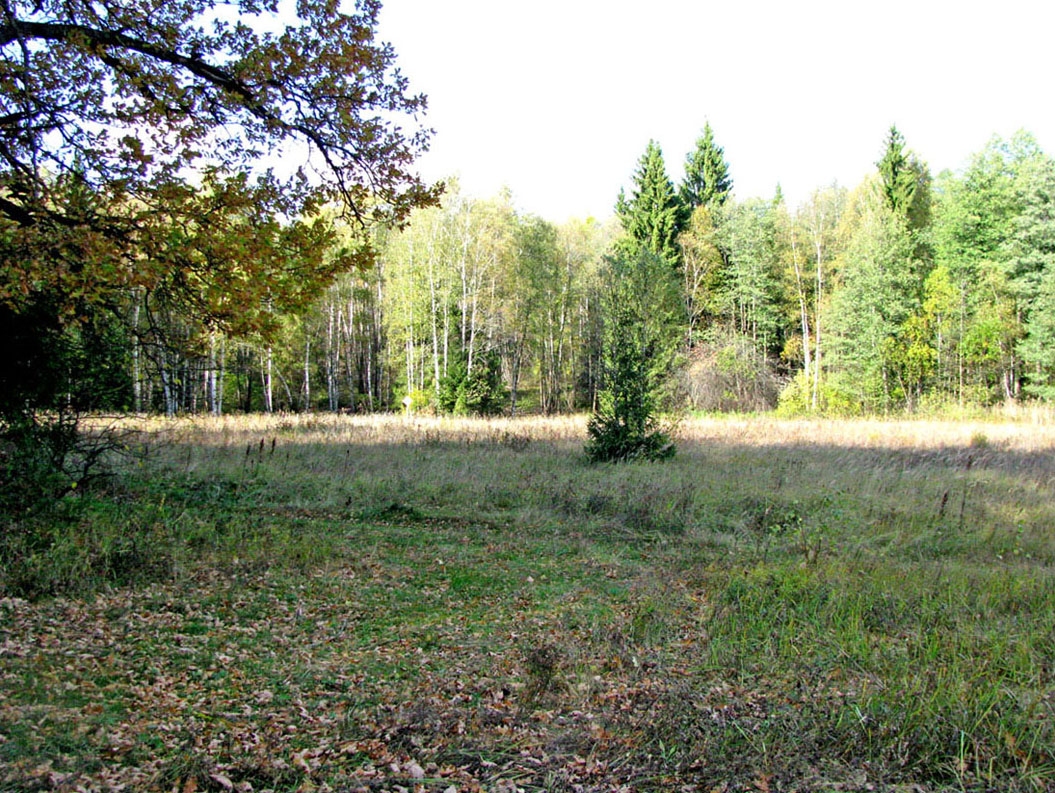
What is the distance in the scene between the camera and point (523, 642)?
4562mm

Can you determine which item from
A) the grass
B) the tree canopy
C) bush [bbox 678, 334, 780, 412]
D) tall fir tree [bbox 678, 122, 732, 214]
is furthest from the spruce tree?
tall fir tree [bbox 678, 122, 732, 214]

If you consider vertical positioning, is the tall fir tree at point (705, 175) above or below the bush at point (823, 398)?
above

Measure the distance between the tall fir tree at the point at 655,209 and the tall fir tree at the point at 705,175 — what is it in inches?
124

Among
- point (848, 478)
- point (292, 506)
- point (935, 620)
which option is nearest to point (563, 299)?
point (848, 478)

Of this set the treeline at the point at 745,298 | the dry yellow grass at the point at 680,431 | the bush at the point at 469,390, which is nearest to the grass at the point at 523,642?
the dry yellow grass at the point at 680,431

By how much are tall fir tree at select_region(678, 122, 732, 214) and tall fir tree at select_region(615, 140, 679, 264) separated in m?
3.16

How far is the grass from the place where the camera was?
2.99 metres

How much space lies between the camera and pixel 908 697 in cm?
346

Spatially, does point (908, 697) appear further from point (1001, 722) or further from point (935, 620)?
point (935, 620)

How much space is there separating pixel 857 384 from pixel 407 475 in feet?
91.1

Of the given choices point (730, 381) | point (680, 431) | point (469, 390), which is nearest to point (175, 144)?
point (680, 431)

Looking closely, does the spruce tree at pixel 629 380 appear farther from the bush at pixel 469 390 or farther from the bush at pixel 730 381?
the bush at pixel 730 381

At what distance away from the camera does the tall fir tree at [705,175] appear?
42250mm

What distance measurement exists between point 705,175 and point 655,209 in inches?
242
